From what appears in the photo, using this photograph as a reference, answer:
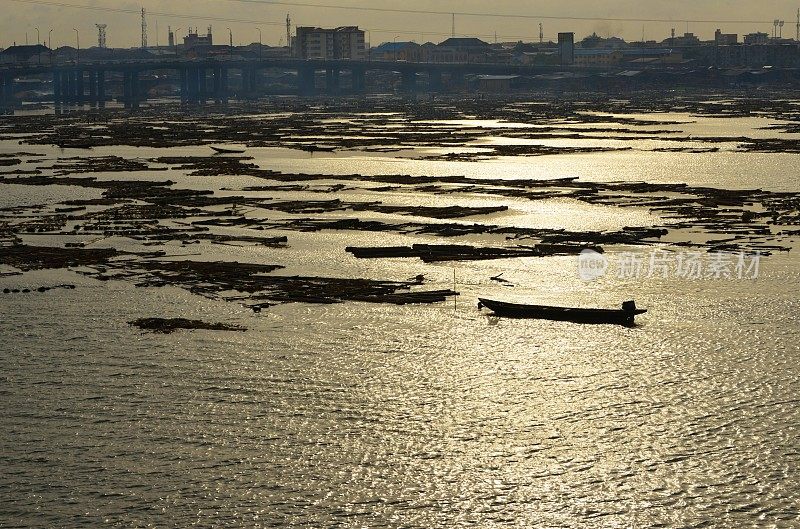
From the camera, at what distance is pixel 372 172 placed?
6912 centimetres

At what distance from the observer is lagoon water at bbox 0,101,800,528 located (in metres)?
19.1

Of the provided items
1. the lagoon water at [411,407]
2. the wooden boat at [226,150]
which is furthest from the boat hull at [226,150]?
the lagoon water at [411,407]

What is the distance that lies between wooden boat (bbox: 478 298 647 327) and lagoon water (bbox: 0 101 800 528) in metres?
0.38

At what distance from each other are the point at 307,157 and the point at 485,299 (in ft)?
165

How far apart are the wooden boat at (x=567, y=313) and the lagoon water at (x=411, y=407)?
1.25ft

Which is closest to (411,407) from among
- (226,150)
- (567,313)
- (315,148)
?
(567,313)

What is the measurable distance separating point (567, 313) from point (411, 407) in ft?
26.3

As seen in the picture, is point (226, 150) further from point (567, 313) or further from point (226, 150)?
point (567, 313)

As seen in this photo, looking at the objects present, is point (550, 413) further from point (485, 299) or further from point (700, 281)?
point (700, 281)

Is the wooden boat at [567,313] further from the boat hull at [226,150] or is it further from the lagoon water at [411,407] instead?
the boat hull at [226,150]

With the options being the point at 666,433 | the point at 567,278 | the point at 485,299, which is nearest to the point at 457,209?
the point at 567,278

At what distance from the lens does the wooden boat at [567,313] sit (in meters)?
30.3

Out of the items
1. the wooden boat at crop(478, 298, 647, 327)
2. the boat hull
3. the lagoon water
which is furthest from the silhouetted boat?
the wooden boat at crop(478, 298, 647, 327)

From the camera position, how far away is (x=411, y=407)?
23922 mm
